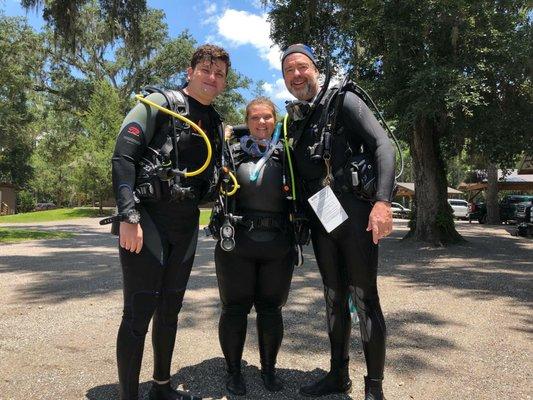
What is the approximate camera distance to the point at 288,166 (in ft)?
9.29

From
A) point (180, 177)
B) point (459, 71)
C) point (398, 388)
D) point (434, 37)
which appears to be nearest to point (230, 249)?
point (180, 177)

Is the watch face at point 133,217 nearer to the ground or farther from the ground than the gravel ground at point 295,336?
farther from the ground

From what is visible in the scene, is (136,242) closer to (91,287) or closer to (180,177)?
(180,177)

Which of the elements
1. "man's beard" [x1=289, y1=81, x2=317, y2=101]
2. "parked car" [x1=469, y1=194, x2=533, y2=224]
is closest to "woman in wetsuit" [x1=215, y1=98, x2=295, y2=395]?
"man's beard" [x1=289, y1=81, x2=317, y2=101]

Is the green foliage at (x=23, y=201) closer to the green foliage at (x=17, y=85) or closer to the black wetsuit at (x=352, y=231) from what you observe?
the green foliage at (x=17, y=85)

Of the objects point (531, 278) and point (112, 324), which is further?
point (531, 278)

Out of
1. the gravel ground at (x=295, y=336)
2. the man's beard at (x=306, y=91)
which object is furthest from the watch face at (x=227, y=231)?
the gravel ground at (x=295, y=336)

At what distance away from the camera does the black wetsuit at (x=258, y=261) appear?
2.76 m

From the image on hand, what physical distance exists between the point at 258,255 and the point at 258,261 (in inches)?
3.4

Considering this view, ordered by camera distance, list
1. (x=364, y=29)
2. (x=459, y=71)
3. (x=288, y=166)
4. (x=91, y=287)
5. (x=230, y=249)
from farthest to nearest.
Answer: (x=364, y=29), (x=459, y=71), (x=91, y=287), (x=288, y=166), (x=230, y=249)

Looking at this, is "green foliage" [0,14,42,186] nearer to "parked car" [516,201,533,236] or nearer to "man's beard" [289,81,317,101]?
"man's beard" [289,81,317,101]

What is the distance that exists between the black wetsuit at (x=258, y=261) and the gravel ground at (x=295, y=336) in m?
0.41

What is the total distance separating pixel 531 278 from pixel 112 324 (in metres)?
6.57

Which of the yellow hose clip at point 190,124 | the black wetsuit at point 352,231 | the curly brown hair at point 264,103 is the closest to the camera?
the yellow hose clip at point 190,124
